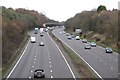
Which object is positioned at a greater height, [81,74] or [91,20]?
[91,20]

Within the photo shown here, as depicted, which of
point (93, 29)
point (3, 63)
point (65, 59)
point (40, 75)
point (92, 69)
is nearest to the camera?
point (40, 75)

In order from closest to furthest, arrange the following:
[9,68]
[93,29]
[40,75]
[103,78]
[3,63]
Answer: [103,78] < [40,75] < [9,68] < [3,63] < [93,29]

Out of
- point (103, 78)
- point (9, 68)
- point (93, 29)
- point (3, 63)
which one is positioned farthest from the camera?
point (93, 29)

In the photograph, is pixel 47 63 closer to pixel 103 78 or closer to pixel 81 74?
pixel 81 74

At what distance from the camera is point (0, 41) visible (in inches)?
2832

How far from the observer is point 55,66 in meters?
58.8

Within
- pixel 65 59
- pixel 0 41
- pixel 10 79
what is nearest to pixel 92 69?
pixel 10 79

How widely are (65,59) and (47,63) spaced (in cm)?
602

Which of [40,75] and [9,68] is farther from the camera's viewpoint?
[9,68]

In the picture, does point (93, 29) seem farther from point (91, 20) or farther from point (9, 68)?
point (9, 68)

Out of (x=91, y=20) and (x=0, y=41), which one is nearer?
(x=0, y=41)

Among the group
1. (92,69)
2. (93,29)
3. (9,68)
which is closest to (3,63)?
(9,68)

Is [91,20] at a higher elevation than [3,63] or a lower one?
higher

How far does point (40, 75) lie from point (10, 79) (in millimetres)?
3417
